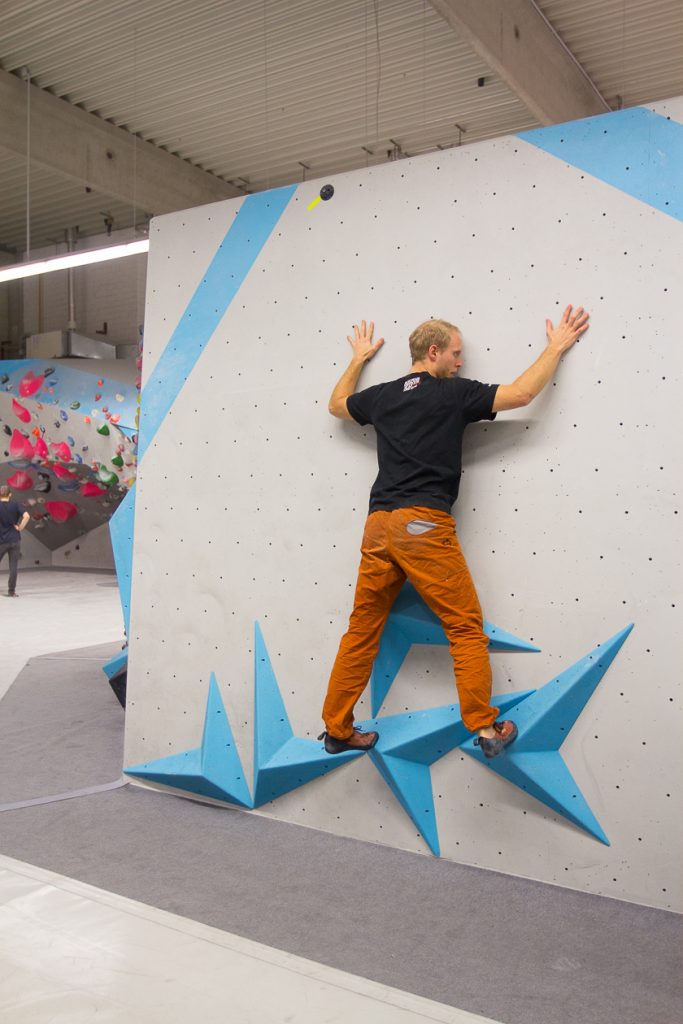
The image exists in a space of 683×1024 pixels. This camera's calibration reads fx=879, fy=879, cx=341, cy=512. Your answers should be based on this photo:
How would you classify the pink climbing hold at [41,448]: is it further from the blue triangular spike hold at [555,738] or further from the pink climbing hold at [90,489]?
the blue triangular spike hold at [555,738]

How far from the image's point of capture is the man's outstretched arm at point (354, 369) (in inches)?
122

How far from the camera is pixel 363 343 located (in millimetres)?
3121

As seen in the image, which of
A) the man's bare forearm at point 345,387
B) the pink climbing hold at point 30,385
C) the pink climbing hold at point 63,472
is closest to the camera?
the man's bare forearm at point 345,387

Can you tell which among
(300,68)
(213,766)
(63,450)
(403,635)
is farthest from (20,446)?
(403,635)

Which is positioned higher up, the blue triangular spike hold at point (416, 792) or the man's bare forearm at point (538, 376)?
the man's bare forearm at point (538, 376)

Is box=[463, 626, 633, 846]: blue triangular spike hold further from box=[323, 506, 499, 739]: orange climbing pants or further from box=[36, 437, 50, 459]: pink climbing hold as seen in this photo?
box=[36, 437, 50, 459]: pink climbing hold

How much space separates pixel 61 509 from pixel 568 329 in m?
11.6

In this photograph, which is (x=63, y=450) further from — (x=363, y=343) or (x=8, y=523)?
(x=363, y=343)

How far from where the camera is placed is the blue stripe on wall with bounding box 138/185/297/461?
3.38 meters

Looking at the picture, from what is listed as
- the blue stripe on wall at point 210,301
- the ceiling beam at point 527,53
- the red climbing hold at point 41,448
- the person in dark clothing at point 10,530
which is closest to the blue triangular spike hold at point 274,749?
the blue stripe on wall at point 210,301

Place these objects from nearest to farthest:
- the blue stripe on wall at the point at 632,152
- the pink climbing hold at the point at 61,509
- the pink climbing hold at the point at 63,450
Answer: the blue stripe on wall at the point at 632,152
the pink climbing hold at the point at 63,450
the pink climbing hold at the point at 61,509

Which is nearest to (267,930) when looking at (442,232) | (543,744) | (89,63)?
(543,744)

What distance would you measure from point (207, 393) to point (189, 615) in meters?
0.89

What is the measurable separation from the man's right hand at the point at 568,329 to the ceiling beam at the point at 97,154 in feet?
23.4
